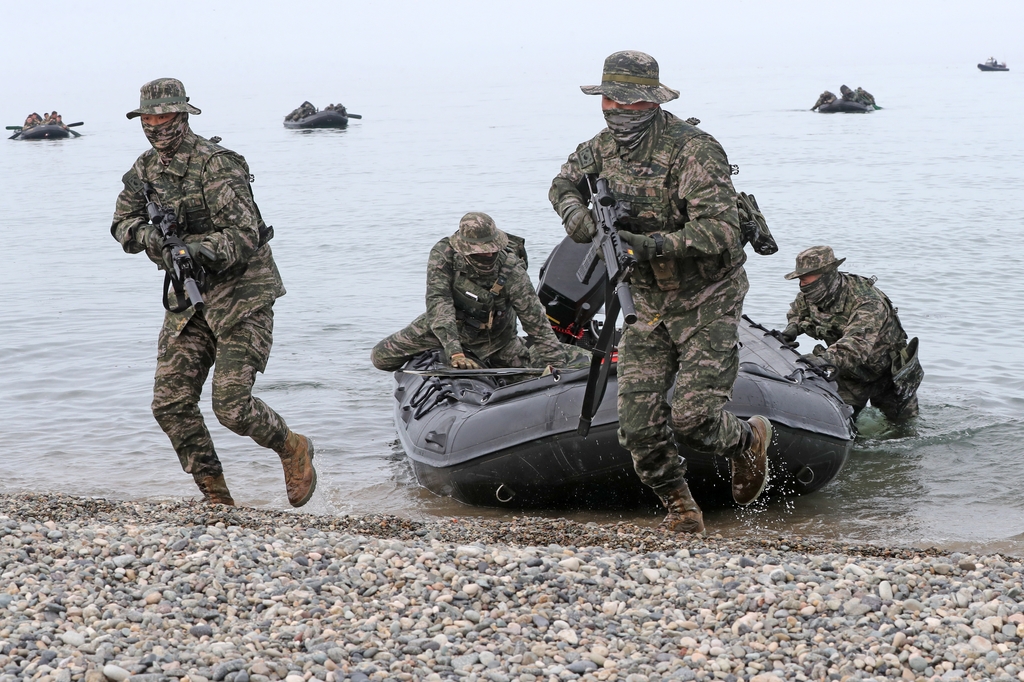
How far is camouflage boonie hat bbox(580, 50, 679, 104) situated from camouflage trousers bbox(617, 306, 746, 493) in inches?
36.8

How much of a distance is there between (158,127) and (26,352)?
23.3ft

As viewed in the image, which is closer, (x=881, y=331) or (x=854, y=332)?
(x=854, y=332)

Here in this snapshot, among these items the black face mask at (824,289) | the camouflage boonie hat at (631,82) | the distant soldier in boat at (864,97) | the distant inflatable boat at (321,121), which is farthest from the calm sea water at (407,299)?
the distant soldier in boat at (864,97)

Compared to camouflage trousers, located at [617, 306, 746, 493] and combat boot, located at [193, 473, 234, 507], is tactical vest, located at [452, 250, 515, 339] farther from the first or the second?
camouflage trousers, located at [617, 306, 746, 493]

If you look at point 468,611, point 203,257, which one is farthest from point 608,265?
point 203,257

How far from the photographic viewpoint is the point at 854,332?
7516 millimetres

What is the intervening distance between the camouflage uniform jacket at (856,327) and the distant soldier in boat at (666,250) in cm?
263

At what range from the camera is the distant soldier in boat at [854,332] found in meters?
7.46

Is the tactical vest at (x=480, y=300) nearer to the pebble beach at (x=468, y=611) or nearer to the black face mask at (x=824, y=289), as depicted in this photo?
the black face mask at (x=824, y=289)

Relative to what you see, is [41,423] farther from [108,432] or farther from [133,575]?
[133,575]

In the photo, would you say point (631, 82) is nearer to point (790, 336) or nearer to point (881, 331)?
point (790, 336)

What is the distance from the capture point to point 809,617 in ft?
11.9

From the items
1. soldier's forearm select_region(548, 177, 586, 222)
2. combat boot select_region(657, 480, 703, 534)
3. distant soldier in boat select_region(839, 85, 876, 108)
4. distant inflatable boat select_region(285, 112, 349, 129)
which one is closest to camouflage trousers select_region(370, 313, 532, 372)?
combat boot select_region(657, 480, 703, 534)

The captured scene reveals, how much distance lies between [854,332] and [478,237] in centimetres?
255
